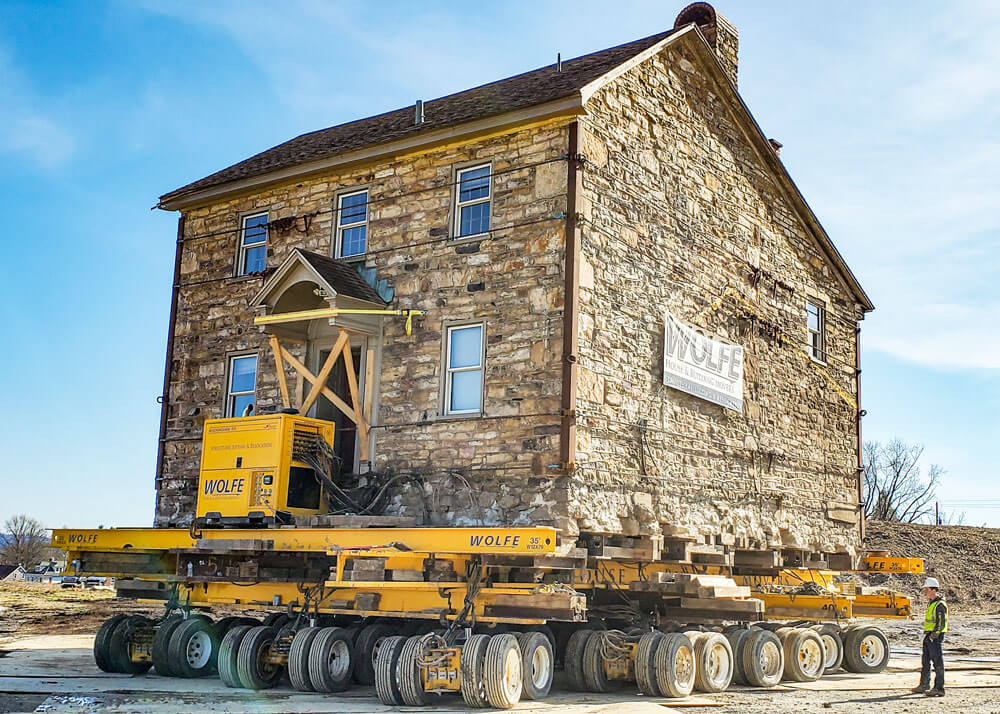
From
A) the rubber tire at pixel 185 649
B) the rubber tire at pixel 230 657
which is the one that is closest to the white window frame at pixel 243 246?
the rubber tire at pixel 185 649

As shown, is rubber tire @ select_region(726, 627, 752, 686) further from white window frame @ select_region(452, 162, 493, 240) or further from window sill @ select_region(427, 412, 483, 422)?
white window frame @ select_region(452, 162, 493, 240)

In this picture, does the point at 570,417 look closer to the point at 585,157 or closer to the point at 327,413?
the point at 585,157

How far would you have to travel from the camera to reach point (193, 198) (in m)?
21.5

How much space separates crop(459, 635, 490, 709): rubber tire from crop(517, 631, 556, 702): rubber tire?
2.31 feet

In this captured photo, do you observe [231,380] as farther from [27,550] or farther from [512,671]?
[27,550]

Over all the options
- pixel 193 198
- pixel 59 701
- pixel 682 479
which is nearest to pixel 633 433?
pixel 682 479

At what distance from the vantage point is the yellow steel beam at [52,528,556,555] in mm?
13508

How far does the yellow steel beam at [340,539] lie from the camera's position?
13508mm

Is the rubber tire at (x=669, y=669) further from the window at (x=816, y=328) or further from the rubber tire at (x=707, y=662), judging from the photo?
the window at (x=816, y=328)

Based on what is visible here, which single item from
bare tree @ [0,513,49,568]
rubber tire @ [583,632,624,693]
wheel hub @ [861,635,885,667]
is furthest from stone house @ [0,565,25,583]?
rubber tire @ [583,632,624,693]

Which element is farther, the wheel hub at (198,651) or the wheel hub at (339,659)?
the wheel hub at (198,651)

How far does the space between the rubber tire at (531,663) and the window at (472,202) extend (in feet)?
21.0

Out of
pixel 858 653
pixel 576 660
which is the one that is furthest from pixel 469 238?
pixel 858 653

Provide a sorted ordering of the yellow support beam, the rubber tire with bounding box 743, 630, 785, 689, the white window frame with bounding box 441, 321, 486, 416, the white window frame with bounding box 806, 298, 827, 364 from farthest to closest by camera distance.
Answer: the white window frame with bounding box 806, 298, 827, 364, the yellow support beam, the rubber tire with bounding box 743, 630, 785, 689, the white window frame with bounding box 441, 321, 486, 416
